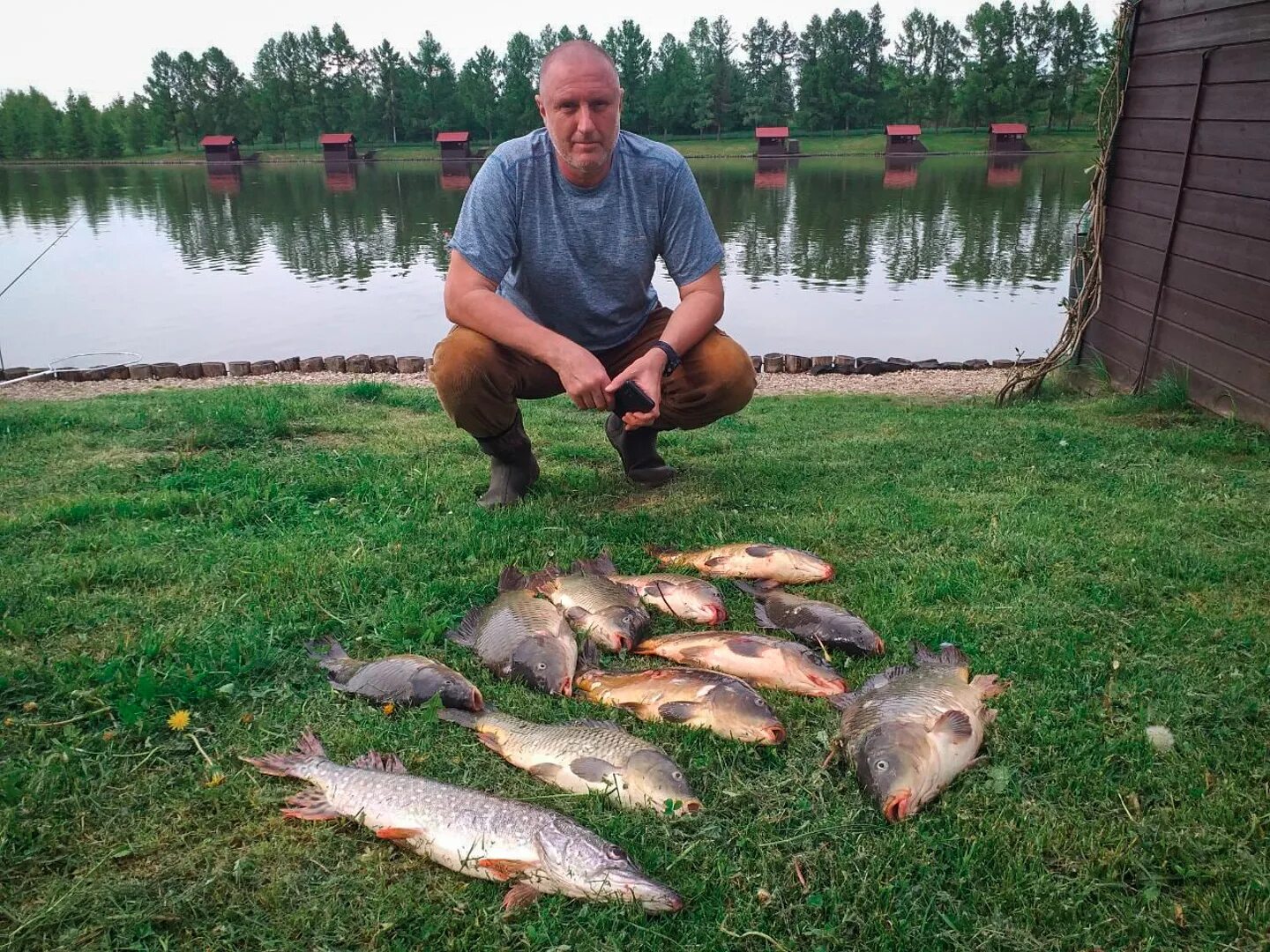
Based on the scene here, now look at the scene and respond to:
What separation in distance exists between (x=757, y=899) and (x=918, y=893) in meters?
0.38

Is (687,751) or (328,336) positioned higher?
(687,751)

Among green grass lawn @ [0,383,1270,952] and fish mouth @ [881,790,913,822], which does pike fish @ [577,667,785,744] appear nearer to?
green grass lawn @ [0,383,1270,952]

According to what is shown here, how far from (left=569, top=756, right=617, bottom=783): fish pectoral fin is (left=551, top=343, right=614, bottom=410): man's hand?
180 cm

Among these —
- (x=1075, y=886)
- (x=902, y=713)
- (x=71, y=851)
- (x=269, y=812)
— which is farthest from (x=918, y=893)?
(x=71, y=851)

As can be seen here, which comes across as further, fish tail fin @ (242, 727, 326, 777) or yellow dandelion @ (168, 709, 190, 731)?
yellow dandelion @ (168, 709, 190, 731)

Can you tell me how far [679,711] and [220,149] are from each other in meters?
81.1

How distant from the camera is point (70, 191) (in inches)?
1917

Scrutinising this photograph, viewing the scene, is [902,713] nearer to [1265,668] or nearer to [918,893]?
[918,893]

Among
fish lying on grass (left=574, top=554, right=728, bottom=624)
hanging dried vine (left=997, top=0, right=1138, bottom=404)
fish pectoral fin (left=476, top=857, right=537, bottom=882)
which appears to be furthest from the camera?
hanging dried vine (left=997, top=0, right=1138, bottom=404)

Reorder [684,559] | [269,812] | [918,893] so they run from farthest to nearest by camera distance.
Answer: [684,559]
[269,812]
[918,893]

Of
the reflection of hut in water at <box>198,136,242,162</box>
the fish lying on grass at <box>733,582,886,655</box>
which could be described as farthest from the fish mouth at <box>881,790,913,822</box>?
the reflection of hut in water at <box>198,136,242,162</box>

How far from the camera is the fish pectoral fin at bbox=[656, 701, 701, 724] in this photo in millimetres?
2900

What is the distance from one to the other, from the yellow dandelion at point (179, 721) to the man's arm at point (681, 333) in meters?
2.08

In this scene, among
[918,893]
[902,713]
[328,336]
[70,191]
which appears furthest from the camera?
[70,191]
